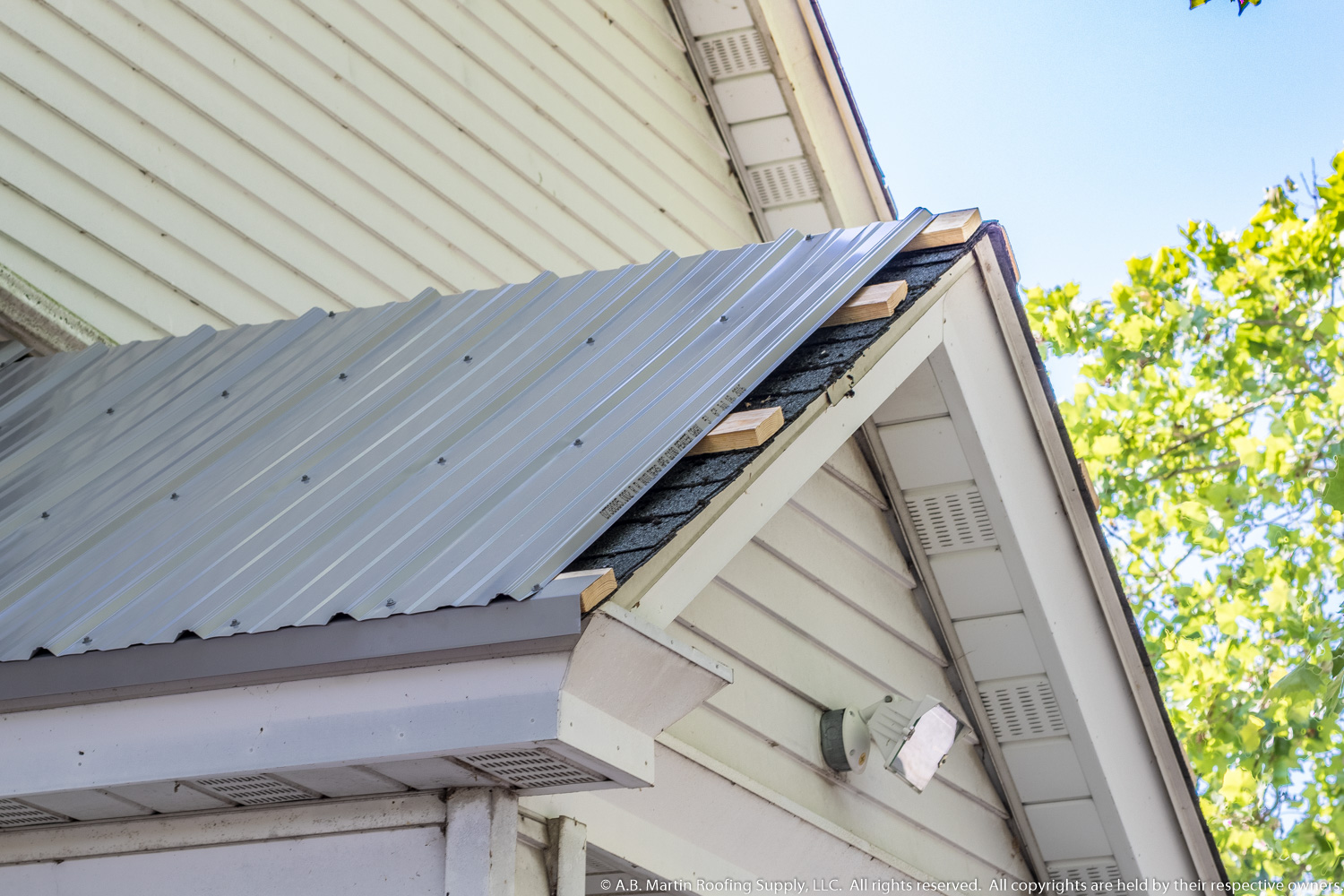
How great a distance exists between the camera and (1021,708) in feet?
14.4

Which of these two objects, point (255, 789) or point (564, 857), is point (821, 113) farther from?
point (255, 789)

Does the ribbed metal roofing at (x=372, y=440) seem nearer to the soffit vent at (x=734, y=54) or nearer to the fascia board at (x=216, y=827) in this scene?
the fascia board at (x=216, y=827)

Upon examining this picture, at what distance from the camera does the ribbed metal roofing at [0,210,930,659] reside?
252cm

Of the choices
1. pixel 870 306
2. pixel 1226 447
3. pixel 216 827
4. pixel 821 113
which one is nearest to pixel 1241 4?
pixel 870 306

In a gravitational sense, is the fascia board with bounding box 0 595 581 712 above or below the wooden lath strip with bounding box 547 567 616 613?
below

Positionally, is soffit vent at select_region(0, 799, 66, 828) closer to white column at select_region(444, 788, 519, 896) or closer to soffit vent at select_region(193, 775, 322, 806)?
soffit vent at select_region(193, 775, 322, 806)

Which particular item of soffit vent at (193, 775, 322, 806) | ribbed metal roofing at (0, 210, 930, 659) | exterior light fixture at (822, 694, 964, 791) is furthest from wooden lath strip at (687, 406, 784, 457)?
exterior light fixture at (822, 694, 964, 791)

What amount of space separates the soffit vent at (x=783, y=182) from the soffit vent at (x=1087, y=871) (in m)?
3.55

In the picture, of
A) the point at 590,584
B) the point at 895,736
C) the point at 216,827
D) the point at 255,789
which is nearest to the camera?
the point at 590,584

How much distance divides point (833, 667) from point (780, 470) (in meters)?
1.17

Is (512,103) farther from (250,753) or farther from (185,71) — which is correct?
(250,753)

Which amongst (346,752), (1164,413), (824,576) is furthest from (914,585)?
(1164,413)

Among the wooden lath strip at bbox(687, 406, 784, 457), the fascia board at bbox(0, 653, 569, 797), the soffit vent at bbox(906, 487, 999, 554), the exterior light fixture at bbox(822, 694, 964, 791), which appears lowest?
the fascia board at bbox(0, 653, 569, 797)

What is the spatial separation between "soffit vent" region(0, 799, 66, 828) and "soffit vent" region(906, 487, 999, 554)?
2.66 metres
